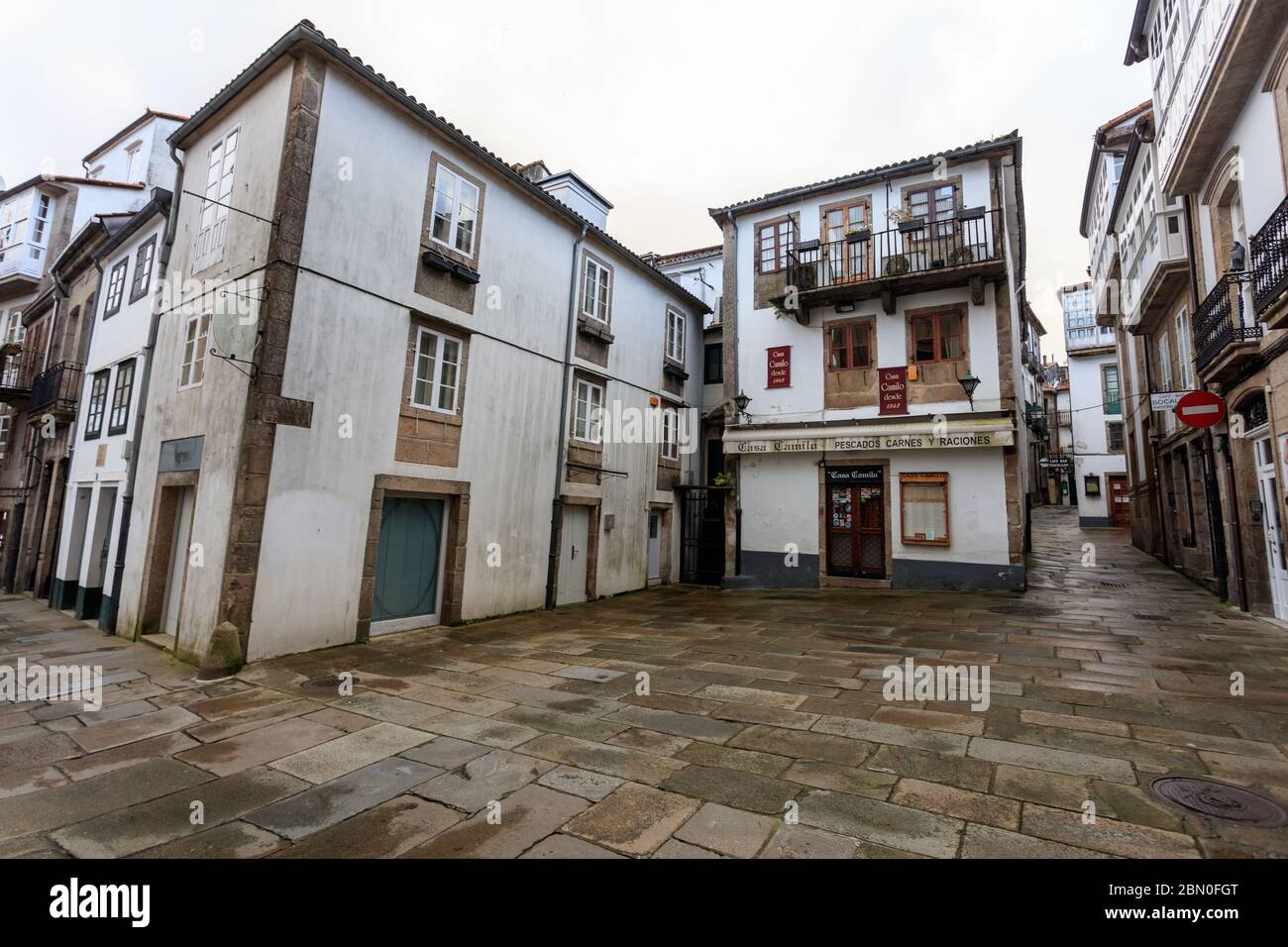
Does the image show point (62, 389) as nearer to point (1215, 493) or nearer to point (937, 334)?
point (937, 334)

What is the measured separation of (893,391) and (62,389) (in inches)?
822

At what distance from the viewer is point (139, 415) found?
34.5 ft

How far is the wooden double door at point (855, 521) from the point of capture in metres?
14.5

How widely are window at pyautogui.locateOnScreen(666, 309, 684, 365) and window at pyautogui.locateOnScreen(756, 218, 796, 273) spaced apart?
2.85 metres

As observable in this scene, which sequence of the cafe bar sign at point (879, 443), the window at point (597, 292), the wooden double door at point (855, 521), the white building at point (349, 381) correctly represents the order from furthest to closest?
the wooden double door at point (855, 521), the window at point (597, 292), the cafe bar sign at point (879, 443), the white building at point (349, 381)

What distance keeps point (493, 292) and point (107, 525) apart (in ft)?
29.8

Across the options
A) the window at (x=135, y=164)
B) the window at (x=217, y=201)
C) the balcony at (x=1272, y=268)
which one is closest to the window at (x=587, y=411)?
the window at (x=217, y=201)

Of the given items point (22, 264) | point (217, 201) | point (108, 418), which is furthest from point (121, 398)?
point (22, 264)

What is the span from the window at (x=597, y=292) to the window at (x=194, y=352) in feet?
24.1

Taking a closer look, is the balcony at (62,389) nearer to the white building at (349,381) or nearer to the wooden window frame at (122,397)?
the wooden window frame at (122,397)

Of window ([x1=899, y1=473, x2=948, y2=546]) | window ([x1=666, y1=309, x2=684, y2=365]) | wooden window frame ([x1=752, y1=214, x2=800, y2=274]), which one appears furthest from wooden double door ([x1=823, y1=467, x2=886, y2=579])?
wooden window frame ([x1=752, y1=214, x2=800, y2=274])

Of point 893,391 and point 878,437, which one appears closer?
point 878,437
